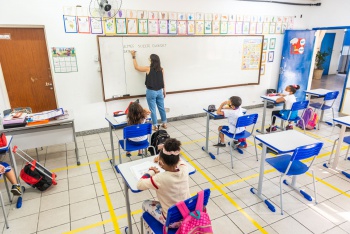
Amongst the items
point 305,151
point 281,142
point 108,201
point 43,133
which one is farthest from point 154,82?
point 305,151

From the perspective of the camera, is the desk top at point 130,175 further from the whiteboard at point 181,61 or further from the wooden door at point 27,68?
the wooden door at point 27,68

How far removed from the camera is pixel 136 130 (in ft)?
10.8

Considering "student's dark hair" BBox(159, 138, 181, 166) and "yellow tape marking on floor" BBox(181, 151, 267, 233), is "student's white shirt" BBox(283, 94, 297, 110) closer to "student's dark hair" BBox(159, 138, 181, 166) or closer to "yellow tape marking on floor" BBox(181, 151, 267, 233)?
"yellow tape marking on floor" BBox(181, 151, 267, 233)

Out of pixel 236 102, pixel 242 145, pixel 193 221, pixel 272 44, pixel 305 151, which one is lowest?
pixel 242 145

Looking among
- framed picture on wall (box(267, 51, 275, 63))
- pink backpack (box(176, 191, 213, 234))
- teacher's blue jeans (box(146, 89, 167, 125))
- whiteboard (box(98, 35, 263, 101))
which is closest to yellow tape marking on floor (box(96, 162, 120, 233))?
pink backpack (box(176, 191, 213, 234))

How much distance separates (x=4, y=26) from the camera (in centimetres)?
412

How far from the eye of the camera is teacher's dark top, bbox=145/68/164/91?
491 cm

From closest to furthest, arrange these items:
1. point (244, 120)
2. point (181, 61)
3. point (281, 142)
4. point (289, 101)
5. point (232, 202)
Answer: point (281, 142)
point (232, 202)
point (244, 120)
point (289, 101)
point (181, 61)

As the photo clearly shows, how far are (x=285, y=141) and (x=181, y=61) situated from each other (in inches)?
134

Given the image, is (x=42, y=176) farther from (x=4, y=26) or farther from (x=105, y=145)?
(x=4, y=26)

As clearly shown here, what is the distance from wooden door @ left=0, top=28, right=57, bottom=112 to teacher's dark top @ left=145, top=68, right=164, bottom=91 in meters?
1.93

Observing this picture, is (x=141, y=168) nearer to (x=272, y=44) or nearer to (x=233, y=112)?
(x=233, y=112)

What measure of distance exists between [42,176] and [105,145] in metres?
1.52

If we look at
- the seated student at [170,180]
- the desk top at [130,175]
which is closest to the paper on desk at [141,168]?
the desk top at [130,175]
